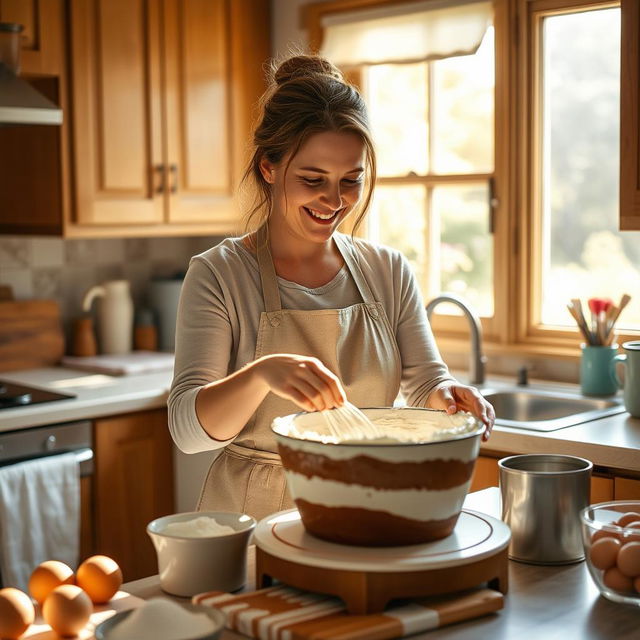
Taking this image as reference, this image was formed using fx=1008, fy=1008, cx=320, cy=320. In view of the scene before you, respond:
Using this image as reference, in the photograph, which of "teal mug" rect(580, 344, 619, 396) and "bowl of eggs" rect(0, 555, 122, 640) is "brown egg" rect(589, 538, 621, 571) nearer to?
"bowl of eggs" rect(0, 555, 122, 640)

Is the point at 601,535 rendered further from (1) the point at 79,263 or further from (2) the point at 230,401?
(1) the point at 79,263

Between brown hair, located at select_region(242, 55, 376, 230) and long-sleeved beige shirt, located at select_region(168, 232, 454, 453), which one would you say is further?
brown hair, located at select_region(242, 55, 376, 230)

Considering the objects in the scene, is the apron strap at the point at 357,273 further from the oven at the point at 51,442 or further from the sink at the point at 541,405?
the oven at the point at 51,442

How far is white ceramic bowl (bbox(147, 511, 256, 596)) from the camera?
1.29 m

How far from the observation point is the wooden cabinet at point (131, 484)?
116 inches

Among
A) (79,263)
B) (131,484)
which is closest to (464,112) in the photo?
(79,263)

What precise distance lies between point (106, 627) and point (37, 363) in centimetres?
244

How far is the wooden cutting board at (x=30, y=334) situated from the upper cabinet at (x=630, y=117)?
194 cm

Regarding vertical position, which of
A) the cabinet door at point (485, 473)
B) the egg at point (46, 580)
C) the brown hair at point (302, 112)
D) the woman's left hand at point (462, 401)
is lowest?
the cabinet door at point (485, 473)

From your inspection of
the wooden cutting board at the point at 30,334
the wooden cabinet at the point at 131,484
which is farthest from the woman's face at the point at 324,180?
the wooden cutting board at the point at 30,334

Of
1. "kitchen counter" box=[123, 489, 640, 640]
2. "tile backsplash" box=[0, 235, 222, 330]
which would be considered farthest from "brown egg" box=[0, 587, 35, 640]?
"tile backsplash" box=[0, 235, 222, 330]

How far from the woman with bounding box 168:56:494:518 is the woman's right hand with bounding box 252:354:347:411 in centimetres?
23

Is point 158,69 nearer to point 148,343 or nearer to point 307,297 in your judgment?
point 148,343

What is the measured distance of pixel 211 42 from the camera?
3.52 m
